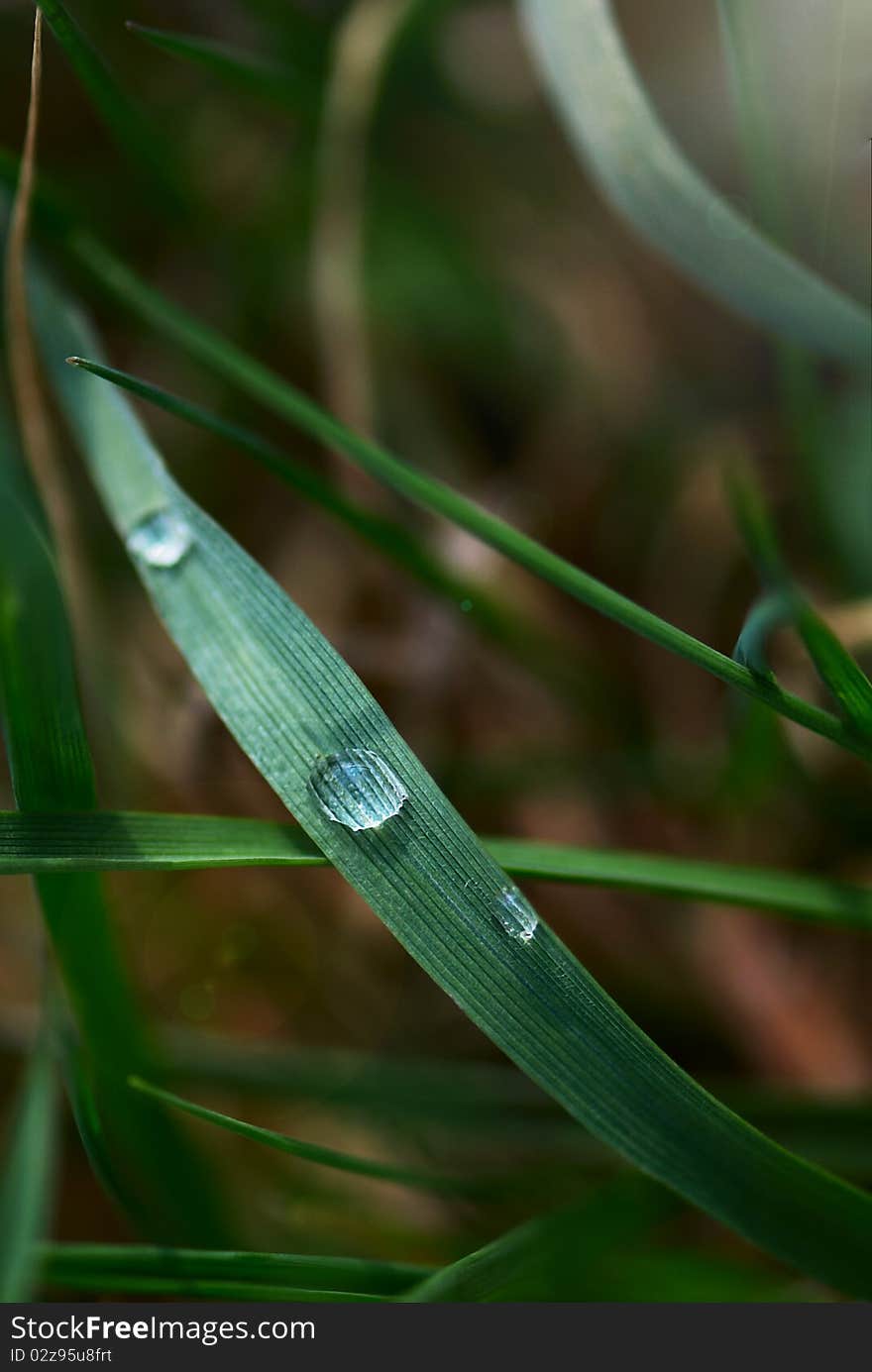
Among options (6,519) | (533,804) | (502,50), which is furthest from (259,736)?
(502,50)

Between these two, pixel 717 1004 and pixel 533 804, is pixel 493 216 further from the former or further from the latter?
pixel 717 1004

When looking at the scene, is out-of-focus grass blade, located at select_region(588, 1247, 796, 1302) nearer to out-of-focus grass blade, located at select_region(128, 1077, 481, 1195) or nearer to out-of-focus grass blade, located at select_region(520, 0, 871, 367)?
out-of-focus grass blade, located at select_region(128, 1077, 481, 1195)

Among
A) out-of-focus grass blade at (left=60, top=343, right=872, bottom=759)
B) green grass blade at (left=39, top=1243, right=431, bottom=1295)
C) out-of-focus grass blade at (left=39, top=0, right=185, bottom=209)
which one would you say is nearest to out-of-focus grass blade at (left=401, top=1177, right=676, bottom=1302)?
green grass blade at (left=39, top=1243, right=431, bottom=1295)

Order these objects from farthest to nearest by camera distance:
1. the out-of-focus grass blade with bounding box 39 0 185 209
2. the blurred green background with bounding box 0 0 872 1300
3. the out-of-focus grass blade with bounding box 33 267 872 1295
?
1. the blurred green background with bounding box 0 0 872 1300
2. the out-of-focus grass blade with bounding box 39 0 185 209
3. the out-of-focus grass blade with bounding box 33 267 872 1295

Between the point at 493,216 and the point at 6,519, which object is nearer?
the point at 6,519

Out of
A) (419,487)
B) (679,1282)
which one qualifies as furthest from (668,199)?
(679,1282)

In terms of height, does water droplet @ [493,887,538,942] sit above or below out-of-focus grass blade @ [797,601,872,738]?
below

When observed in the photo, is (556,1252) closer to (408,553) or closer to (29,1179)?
(29,1179)
